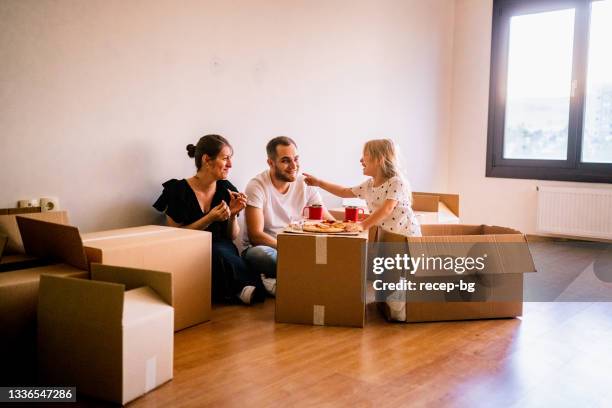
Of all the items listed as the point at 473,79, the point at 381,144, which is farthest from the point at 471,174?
the point at 381,144

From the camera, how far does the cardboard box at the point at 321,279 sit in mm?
2592

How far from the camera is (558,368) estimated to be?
7.12 feet

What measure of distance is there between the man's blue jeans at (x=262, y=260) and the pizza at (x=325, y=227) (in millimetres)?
390

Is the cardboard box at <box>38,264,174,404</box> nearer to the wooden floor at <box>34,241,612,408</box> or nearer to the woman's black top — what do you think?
the wooden floor at <box>34,241,612,408</box>

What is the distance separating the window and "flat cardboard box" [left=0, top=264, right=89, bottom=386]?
176 inches

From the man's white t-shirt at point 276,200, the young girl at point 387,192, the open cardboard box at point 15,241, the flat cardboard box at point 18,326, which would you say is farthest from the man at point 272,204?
the flat cardboard box at point 18,326

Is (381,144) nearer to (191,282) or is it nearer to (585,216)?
(191,282)

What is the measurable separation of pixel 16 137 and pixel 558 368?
2.42 meters

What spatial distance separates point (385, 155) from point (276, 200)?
2.34 feet

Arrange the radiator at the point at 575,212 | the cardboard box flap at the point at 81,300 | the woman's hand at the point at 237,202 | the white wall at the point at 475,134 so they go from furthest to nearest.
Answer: the white wall at the point at 475,134, the radiator at the point at 575,212, the woman's hand at the point at 237,202, the cardboard box flap at the point at 81,300

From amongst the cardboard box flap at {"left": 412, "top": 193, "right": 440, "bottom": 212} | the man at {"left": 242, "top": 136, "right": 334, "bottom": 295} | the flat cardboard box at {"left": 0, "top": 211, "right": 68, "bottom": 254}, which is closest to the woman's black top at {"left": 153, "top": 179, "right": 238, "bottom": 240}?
the man at {"left": 242, "top": 136, "right": 334, "bottom": 295}

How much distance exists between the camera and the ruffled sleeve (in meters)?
2.96

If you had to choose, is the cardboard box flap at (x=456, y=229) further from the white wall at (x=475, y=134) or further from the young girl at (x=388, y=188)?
the white wall at (x=475, y=134)

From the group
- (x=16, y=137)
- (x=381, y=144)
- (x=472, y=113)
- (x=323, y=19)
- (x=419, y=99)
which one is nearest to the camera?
(x=16, y=137)
